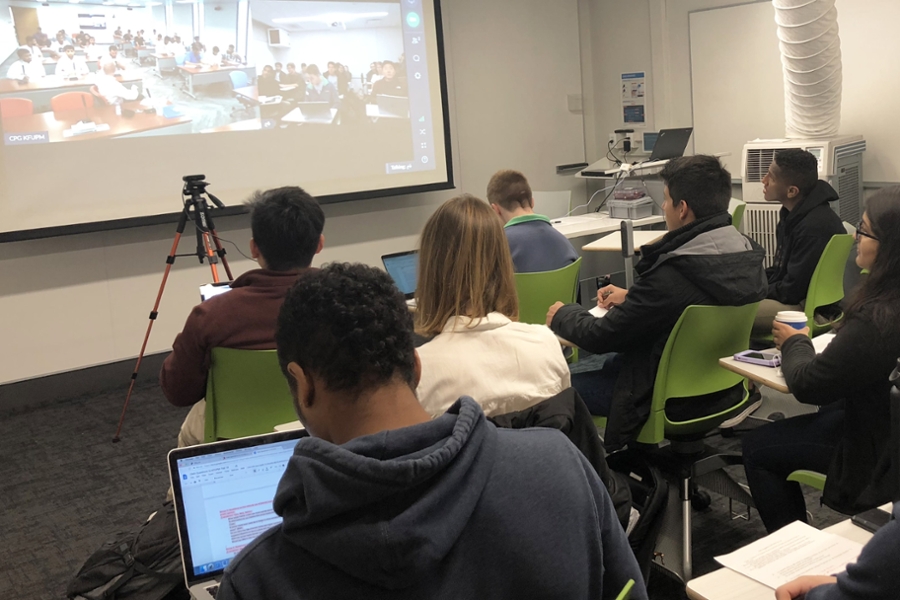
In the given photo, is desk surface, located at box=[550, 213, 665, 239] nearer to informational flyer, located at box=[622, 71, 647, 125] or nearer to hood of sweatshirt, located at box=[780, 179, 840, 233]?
informational flyer, located at box=[622, 71, 647, 125]

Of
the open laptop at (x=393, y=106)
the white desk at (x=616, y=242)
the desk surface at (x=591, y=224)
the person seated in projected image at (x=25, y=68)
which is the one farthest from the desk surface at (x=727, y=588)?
the open laptop at (x=393, y=106)

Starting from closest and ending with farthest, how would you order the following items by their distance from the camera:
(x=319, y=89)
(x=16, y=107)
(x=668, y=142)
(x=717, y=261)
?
(x=717, y=261), (x=16, y=107), (x=319, y=89), (x=668, y=142)

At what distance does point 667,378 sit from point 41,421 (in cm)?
364

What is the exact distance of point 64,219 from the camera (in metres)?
4.62

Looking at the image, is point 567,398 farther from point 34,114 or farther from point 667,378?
point 34,114

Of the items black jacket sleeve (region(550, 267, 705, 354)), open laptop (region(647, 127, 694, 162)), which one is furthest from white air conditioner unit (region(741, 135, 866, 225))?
black jacket sleeve (region(550, 267, 705, 354))

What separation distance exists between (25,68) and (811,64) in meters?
4.51

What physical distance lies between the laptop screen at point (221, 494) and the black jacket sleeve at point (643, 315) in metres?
1.40

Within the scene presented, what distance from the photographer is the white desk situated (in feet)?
16.0

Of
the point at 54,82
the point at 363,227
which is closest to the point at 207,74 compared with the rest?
the point at 54,82

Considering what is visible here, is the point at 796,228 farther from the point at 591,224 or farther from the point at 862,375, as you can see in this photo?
the point at 862,375

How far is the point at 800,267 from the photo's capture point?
3.81m

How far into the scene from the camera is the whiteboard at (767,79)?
4.98m

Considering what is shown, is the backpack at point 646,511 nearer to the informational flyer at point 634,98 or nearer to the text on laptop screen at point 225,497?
the text on laptop screen at point 225,497
